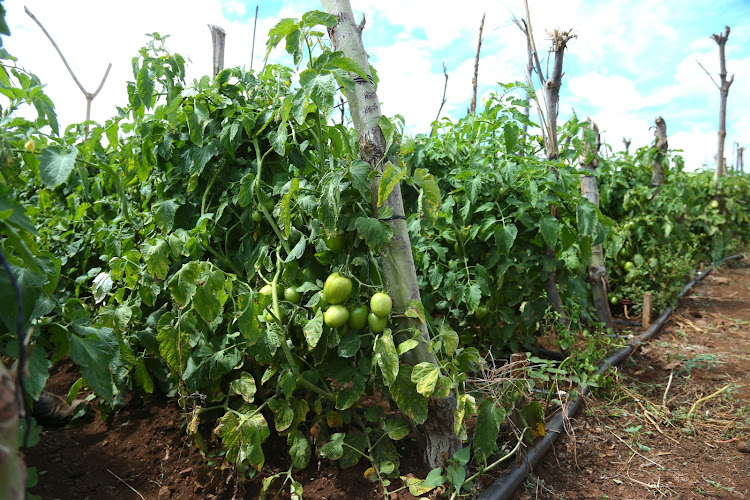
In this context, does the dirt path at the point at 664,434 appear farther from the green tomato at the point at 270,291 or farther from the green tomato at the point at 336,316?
the green tomato at the point at 270,291

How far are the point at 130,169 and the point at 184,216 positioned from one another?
0.48 meters

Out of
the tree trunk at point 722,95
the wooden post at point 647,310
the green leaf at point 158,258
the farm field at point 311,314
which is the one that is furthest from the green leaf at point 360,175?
the tree trunk at point 722,95

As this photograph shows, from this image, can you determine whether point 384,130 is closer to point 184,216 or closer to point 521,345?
point 184,216

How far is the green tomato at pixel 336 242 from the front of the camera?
168cm

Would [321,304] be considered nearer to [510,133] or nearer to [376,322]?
[376,322]

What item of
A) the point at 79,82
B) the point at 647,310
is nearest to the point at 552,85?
the point at 647,310

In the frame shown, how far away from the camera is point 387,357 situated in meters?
1.59

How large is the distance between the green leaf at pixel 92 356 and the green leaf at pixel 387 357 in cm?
76

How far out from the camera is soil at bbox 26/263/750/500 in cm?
186

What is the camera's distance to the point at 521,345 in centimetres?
318

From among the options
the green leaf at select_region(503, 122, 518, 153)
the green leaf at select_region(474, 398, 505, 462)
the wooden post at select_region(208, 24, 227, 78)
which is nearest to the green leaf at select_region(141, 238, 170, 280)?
the green leaf at select_region(474, 398, 505, 462)

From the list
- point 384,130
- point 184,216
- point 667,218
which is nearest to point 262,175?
point 184,216

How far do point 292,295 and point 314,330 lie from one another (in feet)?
0.71

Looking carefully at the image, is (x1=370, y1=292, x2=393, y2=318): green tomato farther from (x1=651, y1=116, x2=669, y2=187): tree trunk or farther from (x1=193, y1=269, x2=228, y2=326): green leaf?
(x1=651, y1=116, x2=669, y2=187): tree trunk
